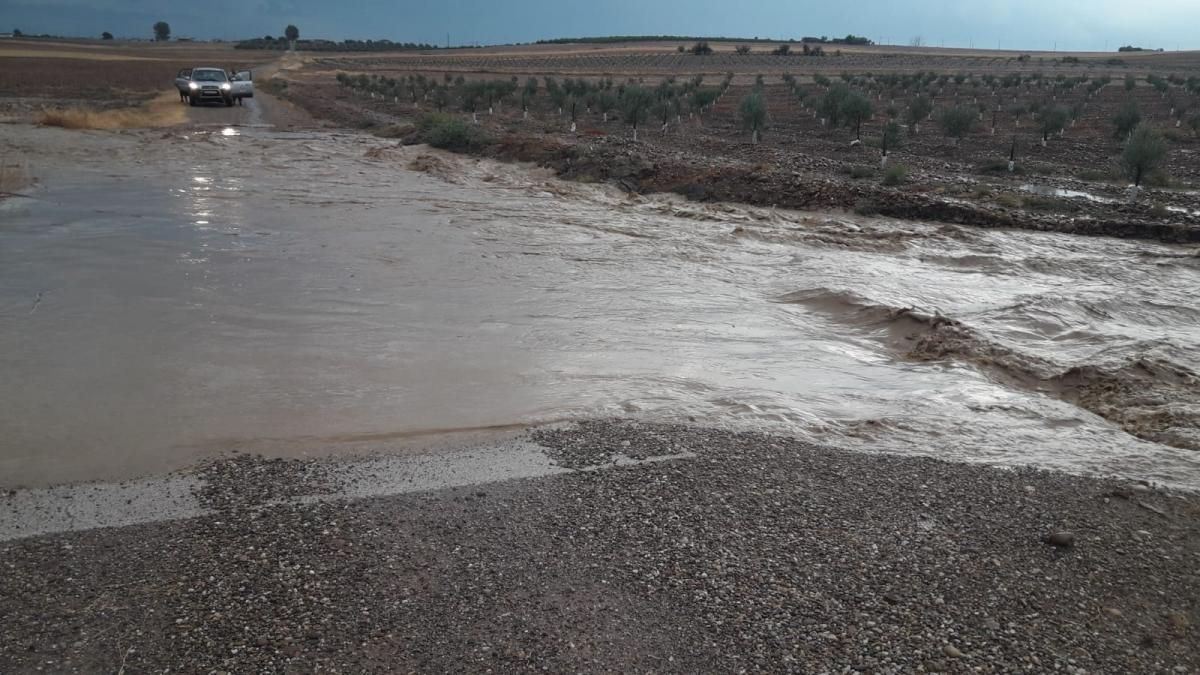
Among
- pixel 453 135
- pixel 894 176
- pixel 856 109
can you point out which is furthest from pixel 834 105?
pixel 453 135

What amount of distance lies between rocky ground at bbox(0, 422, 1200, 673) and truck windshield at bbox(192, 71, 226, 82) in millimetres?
38229

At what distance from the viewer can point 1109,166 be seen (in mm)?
23578

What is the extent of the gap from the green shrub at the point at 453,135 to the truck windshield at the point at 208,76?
1662cm

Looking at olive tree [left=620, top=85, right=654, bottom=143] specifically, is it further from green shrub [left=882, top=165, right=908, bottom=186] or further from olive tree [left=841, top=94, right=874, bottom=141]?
green shrub [left=882, top=165, right=908, bottom=186]

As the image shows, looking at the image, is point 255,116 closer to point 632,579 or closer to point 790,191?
point 790,191

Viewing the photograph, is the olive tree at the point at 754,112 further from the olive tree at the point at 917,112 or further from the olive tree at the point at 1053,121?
the olive tree at the point at 1053,121

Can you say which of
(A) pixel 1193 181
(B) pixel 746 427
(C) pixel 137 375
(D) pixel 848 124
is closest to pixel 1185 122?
(D) pixel 848 124

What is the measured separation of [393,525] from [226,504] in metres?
1.07

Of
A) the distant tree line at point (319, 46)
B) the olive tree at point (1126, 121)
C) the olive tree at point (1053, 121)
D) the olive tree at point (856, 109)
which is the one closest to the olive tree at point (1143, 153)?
the olive tree at point (856, 109)

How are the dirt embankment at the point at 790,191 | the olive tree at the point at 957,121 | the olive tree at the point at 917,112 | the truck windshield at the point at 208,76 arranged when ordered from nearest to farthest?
the dirt embankment at the point at 790,191, the olive tree at the point at 957,121, the olive tree at the point at 917,112, the truck windshield at the point at 208,76

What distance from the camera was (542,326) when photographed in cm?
973

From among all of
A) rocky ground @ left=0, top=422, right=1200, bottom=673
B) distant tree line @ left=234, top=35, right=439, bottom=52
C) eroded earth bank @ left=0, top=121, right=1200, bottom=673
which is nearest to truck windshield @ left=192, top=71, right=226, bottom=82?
eroded earth bank @ left=0, top=121, right=1200, bottom=673

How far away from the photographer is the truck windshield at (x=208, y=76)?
1527 inches

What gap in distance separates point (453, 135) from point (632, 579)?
23273mm
